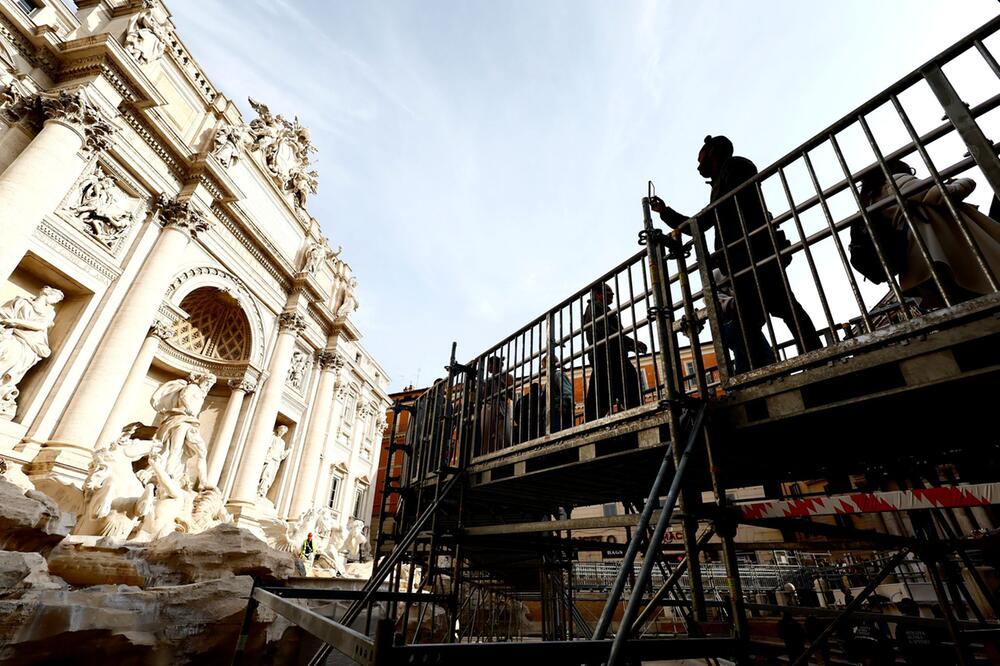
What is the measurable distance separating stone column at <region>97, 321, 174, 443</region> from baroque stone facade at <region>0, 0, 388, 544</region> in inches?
1.6

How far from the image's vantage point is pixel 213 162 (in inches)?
585

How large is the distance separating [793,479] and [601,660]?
3.28 meters

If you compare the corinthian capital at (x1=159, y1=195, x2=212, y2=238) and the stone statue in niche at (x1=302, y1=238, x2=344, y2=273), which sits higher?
the stone statue in niche at (x1=302, y1=238, x2=344, y2=273)

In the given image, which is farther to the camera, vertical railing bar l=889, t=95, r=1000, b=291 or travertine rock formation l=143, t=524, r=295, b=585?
travertine rock formation l=143, t=524, r=295, b=585

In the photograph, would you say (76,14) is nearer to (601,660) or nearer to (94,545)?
(94,545)

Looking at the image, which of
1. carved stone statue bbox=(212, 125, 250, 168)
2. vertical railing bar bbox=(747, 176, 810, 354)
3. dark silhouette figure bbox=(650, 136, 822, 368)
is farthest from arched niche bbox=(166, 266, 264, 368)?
vertical railing bar bbox=(747, 176, 810, 354)

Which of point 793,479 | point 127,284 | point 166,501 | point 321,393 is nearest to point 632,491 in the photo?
point 793,479

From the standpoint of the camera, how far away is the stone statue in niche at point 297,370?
19745 mm

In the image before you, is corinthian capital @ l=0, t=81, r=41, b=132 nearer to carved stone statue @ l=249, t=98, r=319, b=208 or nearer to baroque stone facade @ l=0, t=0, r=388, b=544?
baroque stone facade @ l=0, t=0, r=388, b=544

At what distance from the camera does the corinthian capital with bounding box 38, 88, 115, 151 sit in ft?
35.1

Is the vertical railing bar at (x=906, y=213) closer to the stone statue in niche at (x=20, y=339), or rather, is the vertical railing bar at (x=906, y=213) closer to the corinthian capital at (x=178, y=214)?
the stone statue in niche at (x=20, y=339)

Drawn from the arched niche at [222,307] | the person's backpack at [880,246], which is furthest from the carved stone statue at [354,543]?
the person's backpack at [880,246]

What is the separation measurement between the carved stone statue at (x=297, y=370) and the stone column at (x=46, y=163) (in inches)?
404

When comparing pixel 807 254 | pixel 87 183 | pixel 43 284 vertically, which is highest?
pixel 87 183
